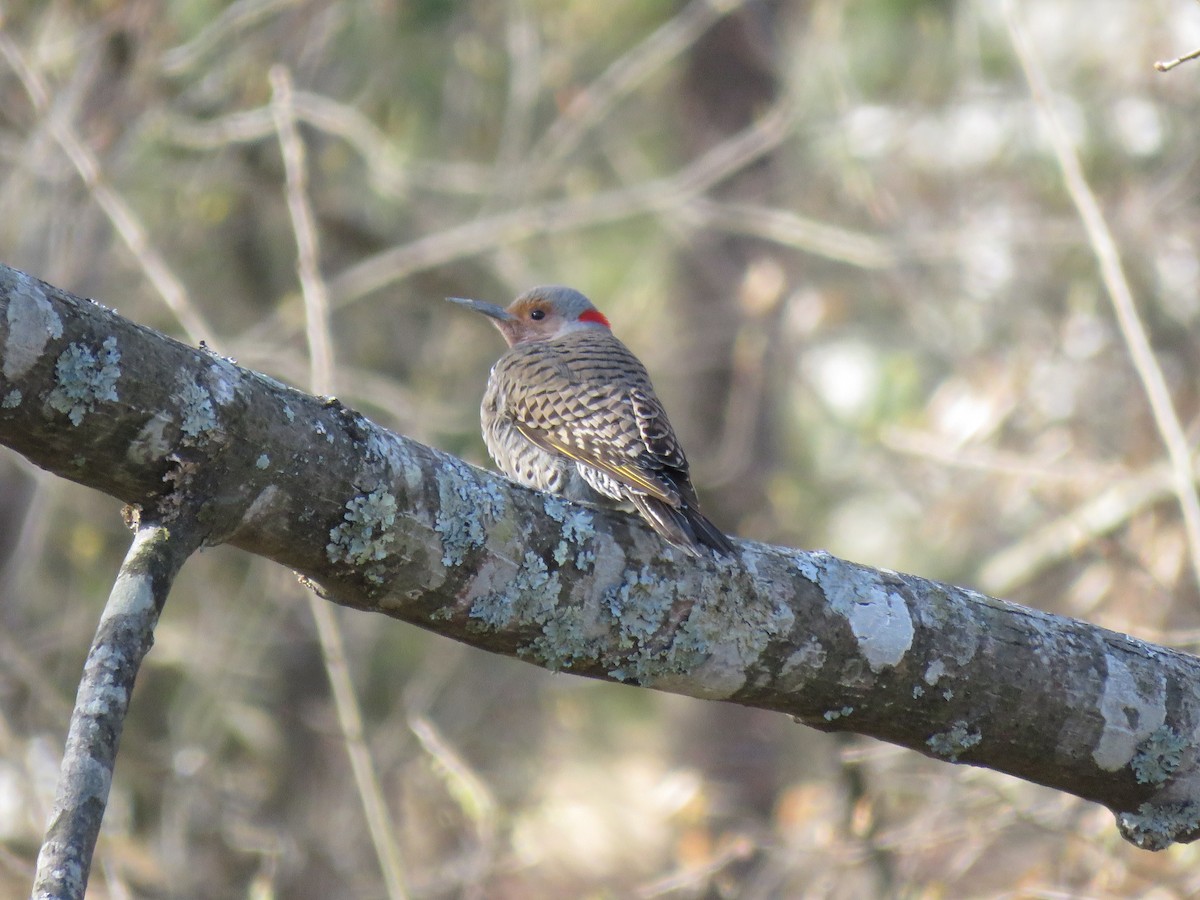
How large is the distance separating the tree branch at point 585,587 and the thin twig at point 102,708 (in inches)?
4.8

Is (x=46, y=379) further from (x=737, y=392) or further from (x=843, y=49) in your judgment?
(x=843, y=49)

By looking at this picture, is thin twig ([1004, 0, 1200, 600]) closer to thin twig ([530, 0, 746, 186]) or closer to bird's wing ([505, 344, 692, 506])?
bird's wing ([505, 344, 692, 506])

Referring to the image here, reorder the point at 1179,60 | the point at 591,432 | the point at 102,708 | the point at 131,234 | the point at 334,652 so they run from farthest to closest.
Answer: the point at 131,234 → the point at 334,652 → the point at 591,432 → the point at 1179,60 → the point at 102,708

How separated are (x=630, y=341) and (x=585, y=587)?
662 centimetres

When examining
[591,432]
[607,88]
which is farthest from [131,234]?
[607,88]

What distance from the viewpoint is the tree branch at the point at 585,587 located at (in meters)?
2.05

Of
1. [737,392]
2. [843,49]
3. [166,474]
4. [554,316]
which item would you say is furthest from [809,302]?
[166,474]

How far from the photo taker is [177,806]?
21.7 ft

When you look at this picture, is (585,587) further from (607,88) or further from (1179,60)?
(607,88)

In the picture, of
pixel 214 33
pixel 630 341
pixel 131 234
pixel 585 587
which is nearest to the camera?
pixel 585 587

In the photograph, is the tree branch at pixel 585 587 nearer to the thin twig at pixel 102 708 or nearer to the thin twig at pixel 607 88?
the thin twig at pixel 102 708

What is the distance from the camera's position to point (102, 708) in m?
1.77

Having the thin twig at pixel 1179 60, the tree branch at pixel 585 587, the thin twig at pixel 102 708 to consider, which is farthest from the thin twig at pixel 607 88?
the thin twig at pixel 102 708

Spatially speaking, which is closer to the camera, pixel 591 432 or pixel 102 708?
pixel 102 708
